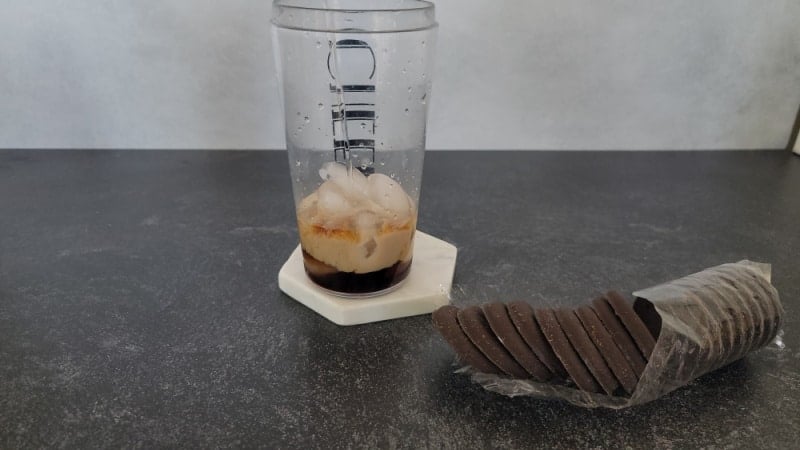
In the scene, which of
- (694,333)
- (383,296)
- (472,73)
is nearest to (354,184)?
(383,296)

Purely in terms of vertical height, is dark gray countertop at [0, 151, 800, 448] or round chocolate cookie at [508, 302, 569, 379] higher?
round chocolate cookie at [508, 302, 569, 379]

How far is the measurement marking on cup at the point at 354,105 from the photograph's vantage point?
0.57 metres

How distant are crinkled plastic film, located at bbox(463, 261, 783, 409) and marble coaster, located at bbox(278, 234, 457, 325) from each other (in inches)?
4.6

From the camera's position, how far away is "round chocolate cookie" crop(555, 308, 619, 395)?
490mm

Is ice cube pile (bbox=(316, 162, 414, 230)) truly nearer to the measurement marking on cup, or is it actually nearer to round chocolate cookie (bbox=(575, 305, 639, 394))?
the measurement marking on cup

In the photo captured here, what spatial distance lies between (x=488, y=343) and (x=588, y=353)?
89 mm

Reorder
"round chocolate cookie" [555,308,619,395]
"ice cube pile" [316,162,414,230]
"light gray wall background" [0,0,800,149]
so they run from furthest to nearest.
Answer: "light gray wall background" [0,0,800,149] → "ice cube pile" [316,162,414,230] → "round chocolate cookie" [555,308,619,395]

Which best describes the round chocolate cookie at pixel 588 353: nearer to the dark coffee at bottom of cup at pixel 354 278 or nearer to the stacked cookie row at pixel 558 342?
the stacked cookie row at pixel 558 342

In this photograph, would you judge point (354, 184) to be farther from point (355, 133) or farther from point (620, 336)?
point (620, 336)

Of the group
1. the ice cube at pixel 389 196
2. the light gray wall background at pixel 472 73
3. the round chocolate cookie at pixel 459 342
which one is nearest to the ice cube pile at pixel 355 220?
the ice cube at pixel 389 196

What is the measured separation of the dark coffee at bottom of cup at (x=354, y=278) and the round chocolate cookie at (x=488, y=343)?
0.13m

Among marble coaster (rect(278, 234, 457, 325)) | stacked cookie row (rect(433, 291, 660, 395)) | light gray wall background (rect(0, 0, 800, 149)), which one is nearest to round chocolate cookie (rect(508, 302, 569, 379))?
stacked cookie row (rect(433, 291, 660, 395))

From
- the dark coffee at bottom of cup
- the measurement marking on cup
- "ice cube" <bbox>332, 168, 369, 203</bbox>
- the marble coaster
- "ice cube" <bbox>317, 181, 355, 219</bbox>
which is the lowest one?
the marble coaster

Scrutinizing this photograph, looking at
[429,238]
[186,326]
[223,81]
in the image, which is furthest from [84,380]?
[223,81]
